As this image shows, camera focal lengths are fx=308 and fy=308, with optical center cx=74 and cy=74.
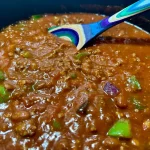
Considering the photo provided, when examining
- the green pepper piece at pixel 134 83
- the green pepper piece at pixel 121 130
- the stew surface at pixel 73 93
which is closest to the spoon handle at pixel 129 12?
the stew surface at pixel 73 93

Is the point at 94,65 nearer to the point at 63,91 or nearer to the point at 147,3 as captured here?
the point at 63,91

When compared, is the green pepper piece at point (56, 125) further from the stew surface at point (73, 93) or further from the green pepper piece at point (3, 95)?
the green pepper piece at point (3, 95)

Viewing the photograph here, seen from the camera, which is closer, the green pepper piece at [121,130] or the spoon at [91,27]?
the green pepper piece at [121,130]

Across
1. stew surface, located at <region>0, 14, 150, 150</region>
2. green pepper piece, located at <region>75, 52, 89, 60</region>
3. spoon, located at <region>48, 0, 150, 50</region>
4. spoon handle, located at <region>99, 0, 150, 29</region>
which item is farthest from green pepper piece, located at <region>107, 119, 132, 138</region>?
spoon handle, located at <region>99, 0, 150, 29</region>

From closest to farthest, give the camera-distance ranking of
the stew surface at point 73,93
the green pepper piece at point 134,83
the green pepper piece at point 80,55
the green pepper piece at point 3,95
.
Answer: the stew surface at point 73,93 < the green pepper piece at point 3,95 < the green pepper piece at point 134,83 < the green pepper piece at point 80,55

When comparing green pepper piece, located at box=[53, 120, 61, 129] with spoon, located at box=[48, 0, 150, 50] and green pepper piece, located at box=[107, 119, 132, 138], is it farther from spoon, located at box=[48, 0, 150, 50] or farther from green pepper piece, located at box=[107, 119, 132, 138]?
spoon, located at box=[48, 0, 150, 50]

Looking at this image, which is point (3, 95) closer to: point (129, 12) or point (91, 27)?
point (91, 27)

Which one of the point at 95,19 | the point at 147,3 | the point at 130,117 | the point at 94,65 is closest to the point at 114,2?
the point at 95,19

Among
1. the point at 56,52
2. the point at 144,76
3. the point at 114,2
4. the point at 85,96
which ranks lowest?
the point at 85,96
